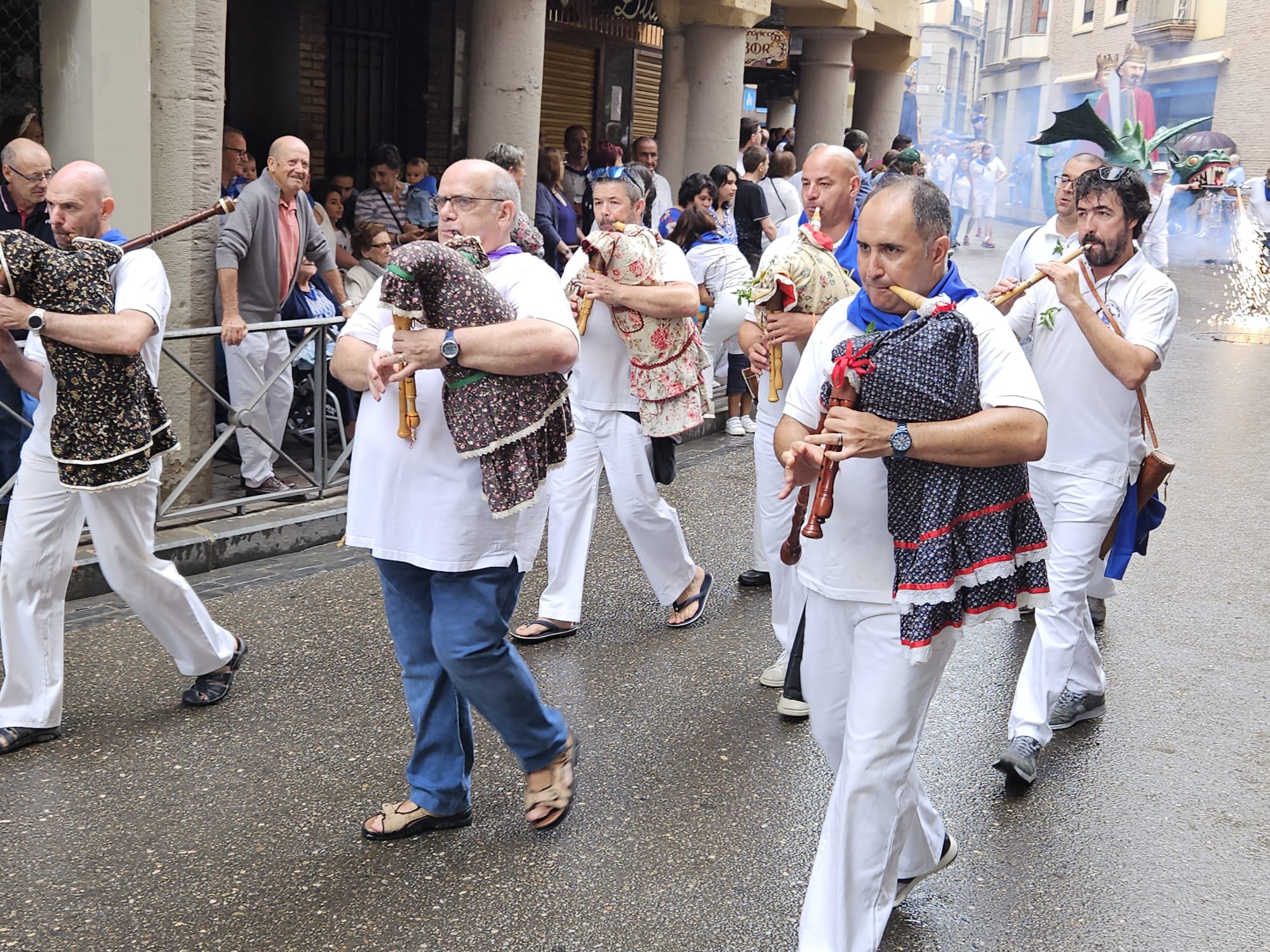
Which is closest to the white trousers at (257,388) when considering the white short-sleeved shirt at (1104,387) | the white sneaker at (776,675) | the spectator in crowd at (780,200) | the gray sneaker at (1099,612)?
the white sneaker at (776,675)

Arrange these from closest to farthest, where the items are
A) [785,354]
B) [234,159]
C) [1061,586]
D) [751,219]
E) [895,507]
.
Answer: [895,507] < [1061,586] < [785,354] < [234,159] < [751,219]

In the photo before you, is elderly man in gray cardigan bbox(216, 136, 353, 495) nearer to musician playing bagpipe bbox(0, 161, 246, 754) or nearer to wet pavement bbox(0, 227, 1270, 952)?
wet pavement bbox(0, 227, 1270, 952)

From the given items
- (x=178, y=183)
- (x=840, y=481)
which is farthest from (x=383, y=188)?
(x=840, y=481)

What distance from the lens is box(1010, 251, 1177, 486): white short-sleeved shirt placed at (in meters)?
4.93

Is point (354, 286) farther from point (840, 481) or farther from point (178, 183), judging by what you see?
point (840, 481)

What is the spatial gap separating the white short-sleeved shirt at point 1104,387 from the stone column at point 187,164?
444 centimetres

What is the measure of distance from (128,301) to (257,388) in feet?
10.2

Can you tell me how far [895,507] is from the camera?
10.6ft

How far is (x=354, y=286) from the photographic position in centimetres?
905

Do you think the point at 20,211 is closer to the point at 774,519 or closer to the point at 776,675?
the point at 774,519

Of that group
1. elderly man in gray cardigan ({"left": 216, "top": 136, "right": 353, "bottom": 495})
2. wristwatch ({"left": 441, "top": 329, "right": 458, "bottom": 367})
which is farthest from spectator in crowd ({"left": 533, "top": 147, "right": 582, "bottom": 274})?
wristwatch ({"left": 441, "top": 329, "right": 458, "bottom": 367})

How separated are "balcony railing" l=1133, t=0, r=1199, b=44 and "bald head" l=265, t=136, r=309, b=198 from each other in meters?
40.5

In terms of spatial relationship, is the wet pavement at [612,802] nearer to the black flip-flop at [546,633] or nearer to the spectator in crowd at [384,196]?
the black flip-flop at [546,633]

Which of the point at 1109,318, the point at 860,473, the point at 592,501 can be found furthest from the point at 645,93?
the point at 860,473
